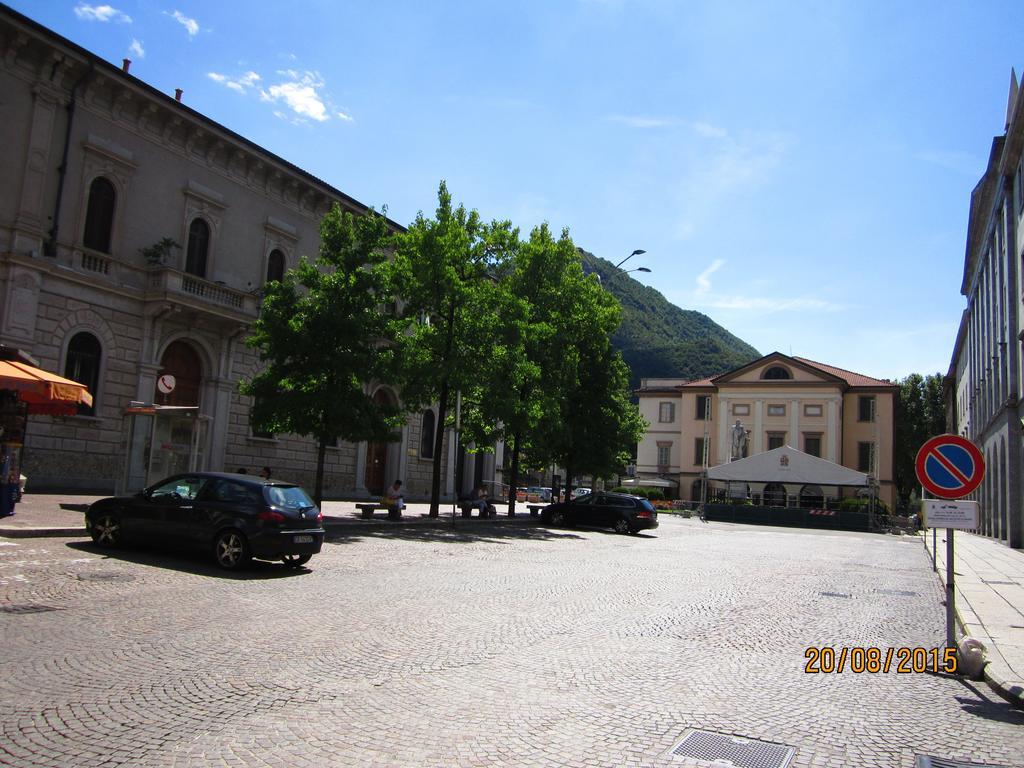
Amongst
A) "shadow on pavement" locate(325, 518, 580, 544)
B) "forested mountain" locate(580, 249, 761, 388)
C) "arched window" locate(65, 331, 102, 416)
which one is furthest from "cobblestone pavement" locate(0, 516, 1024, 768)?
"forested mountain" locate(580, 249, 761, 388)

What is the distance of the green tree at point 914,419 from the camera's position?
76875 mm

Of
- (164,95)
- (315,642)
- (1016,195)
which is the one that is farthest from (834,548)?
(164,95)

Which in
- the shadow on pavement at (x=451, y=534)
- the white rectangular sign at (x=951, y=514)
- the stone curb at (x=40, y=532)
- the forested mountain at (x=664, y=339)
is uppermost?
the forested mountain at (x=664, y=339)

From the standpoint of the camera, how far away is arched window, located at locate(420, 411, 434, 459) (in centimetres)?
3869

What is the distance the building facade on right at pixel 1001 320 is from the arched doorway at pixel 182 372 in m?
27.7

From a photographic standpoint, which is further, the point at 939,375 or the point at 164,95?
the point at 939,375

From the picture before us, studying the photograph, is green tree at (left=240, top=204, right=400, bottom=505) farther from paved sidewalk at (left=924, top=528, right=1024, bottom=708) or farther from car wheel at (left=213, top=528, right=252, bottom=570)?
paved sidewalk at (left=924, top=528, right=1024, bottom=708)

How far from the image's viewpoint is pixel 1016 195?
2702cm

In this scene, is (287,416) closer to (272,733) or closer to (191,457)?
(191,457)

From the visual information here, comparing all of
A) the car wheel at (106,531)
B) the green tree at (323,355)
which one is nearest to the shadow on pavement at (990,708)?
the car wheel at (106,531)

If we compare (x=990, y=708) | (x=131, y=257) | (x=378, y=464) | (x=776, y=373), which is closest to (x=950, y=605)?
(x=990, y=708)

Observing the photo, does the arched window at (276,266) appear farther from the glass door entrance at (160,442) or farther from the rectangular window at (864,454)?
the rectangular window at (864,454)

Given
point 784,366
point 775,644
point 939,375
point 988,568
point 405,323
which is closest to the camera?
point 775,644

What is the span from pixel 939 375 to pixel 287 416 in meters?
79.5
